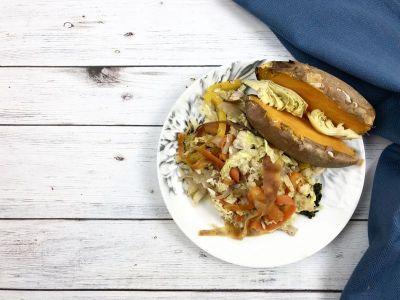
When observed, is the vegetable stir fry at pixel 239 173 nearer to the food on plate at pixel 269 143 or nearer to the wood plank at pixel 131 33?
the food on plate at pixel 269 143

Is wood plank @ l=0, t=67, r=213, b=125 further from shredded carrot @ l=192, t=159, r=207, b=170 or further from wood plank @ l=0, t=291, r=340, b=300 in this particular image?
wood plank @ l=0, t=291, r=340, b=300

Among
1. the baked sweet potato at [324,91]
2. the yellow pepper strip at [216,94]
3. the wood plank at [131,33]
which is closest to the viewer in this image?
the baked sweet potato at [324,91]

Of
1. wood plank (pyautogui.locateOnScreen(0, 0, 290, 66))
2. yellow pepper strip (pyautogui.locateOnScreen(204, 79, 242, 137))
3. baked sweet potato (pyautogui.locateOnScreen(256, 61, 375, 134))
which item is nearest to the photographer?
baked sweet potato (pyautogui.locateOnScreen(256, 61, 375, 134))

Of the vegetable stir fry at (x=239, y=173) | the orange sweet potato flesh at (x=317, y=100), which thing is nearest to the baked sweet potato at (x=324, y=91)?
the orange sweet potato flesh at (x=317, y=100)

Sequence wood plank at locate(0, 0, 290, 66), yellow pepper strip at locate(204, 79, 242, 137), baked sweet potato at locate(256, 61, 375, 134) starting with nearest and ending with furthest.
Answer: baked sweet potato at locate(256, 61, 375, 134) < yellow pepper strip at locate(204, 79, 242, 137) < wood plank at locate(0, 0, 290, 66)

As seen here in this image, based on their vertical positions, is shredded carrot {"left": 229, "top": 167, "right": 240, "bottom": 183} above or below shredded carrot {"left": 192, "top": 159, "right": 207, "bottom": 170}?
above

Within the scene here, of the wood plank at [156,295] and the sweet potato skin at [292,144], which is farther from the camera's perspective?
the wood plank at [156,295]

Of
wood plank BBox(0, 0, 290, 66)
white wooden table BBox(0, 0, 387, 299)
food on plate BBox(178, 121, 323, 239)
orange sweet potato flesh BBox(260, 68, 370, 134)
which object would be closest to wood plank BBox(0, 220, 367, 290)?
white wooden table BBox(0, 0, 387, 299)

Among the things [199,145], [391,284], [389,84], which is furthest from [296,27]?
[391,284]

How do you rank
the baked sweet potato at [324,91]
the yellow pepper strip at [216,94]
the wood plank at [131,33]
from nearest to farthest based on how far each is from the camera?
the baked sweet potato at [324,91] < the yellow pepper strip at [216,94] < the wood plank at [131,33]
